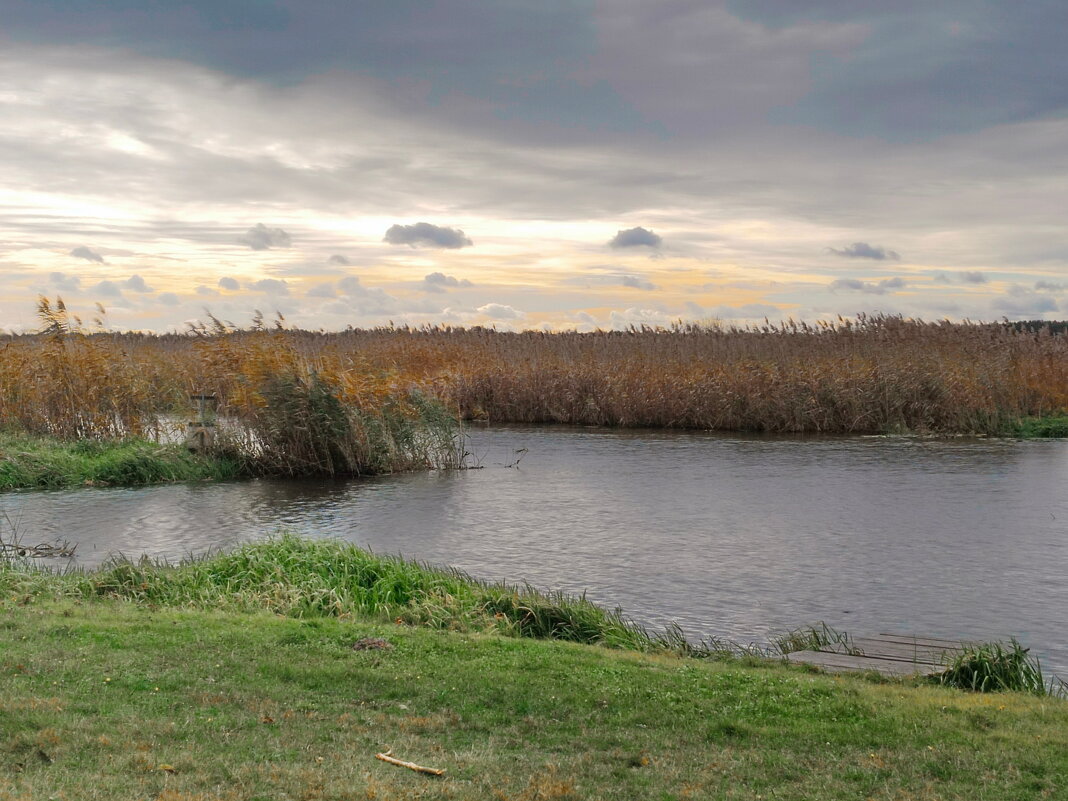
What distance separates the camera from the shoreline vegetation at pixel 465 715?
5.18 metres

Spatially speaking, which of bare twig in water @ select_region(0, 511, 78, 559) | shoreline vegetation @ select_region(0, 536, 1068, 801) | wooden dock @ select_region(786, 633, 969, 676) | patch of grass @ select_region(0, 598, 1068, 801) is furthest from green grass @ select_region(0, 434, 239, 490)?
wooden dock @ select_region(786, 633, 969, 676)

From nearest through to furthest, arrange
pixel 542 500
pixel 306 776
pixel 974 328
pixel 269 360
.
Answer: pixel 306 776 → pixel 542 500 → pixel 269 360 → pixel 974 328

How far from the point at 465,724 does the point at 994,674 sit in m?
3.97

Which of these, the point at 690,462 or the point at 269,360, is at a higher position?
the point at 269,360

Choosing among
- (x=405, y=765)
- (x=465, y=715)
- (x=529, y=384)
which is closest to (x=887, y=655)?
(x=465, y=715)

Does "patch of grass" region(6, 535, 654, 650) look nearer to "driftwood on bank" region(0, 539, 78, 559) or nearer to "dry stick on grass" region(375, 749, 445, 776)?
"driftwood on bank" region(0, 539, 78, 559)

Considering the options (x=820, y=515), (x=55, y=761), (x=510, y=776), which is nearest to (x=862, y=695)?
(x=510, y=776)

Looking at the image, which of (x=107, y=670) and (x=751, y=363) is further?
(x=751, y=363)

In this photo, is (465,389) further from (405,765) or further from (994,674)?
(405,765)

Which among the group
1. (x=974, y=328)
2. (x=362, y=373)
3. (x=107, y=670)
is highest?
(x=974, y=328)

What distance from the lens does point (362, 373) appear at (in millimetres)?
21500

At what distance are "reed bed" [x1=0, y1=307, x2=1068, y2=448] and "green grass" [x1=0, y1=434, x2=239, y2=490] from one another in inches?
34.0

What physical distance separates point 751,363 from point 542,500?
12.7 metres

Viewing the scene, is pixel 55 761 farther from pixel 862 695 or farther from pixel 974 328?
pixel 974 328
